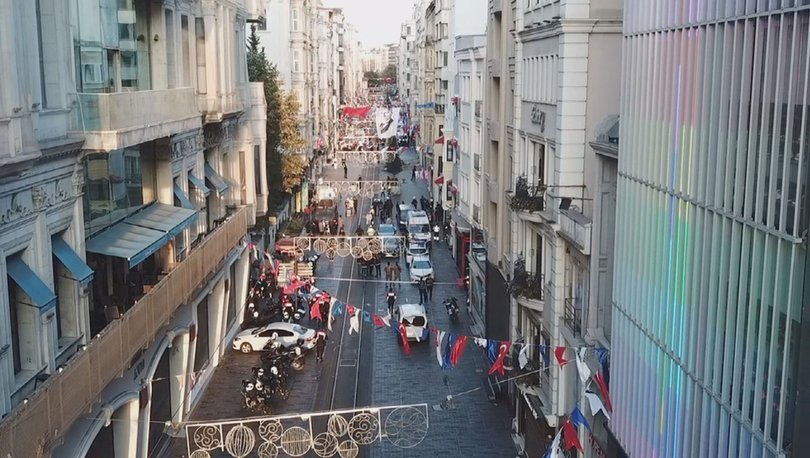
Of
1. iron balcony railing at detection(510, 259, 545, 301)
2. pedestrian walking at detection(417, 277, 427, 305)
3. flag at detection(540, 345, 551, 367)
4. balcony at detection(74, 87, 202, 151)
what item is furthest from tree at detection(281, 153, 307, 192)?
flag at detection(540, 345, 551, 367)

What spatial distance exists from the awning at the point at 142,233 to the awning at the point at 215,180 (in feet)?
21.3

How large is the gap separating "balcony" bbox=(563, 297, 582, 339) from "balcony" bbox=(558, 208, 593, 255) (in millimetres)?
1549

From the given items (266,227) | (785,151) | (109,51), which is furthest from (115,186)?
(266,227)

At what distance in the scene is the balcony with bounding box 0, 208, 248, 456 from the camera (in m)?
13.2

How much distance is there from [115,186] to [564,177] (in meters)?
10.9

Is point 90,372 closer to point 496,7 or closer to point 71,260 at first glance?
point 71,260

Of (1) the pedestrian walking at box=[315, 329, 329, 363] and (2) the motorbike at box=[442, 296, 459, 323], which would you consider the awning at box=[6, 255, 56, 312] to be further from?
(2) the motorbike at box=[442, 296, 459, 323]

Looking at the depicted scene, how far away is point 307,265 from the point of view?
43656mm

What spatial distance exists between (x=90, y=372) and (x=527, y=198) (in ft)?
41.7

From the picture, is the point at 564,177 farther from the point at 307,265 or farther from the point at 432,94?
the point at 432,94

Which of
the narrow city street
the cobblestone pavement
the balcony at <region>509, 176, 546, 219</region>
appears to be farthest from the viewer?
the narrow city street

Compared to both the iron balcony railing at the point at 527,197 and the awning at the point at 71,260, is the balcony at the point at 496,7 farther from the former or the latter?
the awning at the point at 71,260

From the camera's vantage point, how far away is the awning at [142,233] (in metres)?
20.0

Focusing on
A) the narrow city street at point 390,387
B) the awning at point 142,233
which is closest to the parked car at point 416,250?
the narrow city street at point 390,387
